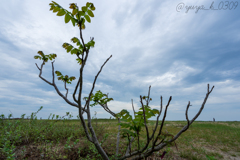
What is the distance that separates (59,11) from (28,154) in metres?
4.60

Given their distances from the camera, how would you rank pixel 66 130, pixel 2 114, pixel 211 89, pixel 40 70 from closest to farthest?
pixel 211 89 < pixel 40 70 < pixel 2 114 < pixel 66 130

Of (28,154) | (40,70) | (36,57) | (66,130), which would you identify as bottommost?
(28,154)

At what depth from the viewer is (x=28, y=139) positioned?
527 cm

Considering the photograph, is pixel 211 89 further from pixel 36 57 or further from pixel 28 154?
pixel 28 154

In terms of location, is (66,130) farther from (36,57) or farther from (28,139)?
(36,57)

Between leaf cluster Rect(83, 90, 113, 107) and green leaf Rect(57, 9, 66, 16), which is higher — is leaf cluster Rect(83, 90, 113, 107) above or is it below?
below

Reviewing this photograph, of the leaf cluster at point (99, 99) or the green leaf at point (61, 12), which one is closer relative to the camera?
the green leaf at point (61, 12)

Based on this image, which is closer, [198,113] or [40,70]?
[198,113]

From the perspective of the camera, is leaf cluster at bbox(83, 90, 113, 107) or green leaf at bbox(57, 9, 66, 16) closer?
green leaf at bbox(57, 9, 66, 16)

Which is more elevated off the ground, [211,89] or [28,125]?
[211,89]

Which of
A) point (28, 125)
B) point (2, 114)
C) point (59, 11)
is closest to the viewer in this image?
point (59, 11)

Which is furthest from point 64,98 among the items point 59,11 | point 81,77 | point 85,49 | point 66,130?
point 66,130

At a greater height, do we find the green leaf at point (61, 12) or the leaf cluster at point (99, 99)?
the green leaf at point (61, 12)

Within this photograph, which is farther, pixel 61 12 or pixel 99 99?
pixel 99 99
